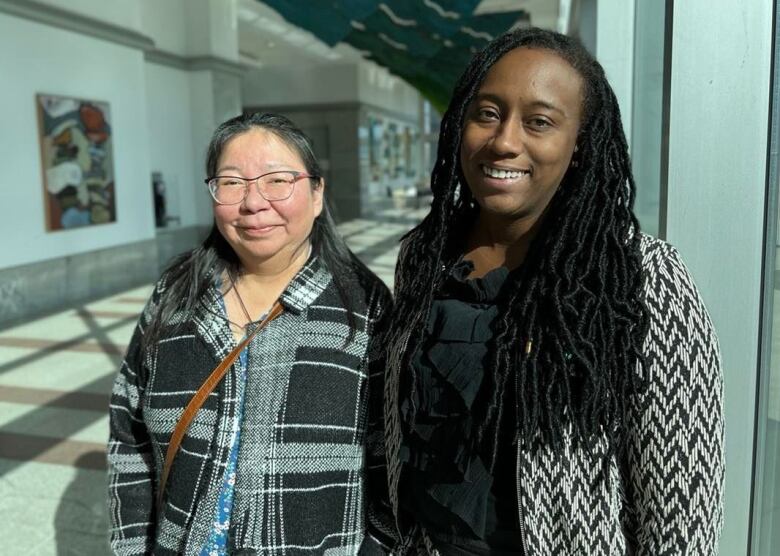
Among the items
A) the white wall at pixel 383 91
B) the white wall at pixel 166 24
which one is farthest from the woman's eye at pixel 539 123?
the white wall at pixel 383 91

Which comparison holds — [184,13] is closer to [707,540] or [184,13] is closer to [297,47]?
[297,47]

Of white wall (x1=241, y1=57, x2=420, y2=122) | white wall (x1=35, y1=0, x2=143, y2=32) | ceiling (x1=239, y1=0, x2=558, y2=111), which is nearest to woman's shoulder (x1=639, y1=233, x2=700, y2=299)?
ceiling (x1=239, y1=0, x2=558, y2=111)

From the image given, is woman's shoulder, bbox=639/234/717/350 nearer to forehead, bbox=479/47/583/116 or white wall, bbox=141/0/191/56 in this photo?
forehead, bbox=479/47/583/116

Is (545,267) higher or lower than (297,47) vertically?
lower

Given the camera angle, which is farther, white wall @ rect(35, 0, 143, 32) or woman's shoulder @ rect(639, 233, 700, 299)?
white wall @ rect(35, 0, 143, 32)

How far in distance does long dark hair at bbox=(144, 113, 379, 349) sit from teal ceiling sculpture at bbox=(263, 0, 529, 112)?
720 cm

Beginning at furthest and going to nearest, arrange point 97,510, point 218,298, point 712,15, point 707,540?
point 97,510 < point 218,298 < point 712,15 < point 707,540

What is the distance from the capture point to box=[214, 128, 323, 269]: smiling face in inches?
60.5

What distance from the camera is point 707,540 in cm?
110

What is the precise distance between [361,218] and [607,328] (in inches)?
718

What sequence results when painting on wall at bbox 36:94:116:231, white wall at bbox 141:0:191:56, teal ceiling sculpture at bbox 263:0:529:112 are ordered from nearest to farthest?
painting on wall at bbox 36:94:116:231
teal ceiling sculpture at bbox 263:0:529:112
white wall at bbox 141:0:191:56

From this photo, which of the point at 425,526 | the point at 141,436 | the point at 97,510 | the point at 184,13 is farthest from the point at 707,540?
the point at 184,13

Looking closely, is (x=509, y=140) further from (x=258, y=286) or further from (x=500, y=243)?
(x=258, y=286)

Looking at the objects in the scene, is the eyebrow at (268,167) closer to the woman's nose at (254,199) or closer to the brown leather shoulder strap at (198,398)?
the woman's nose at (254,199)
